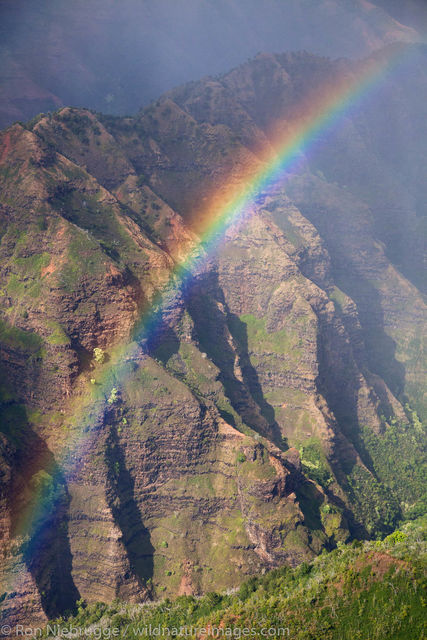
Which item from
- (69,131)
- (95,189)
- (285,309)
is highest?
(69,131)

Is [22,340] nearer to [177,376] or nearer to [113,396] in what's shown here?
[113,396]

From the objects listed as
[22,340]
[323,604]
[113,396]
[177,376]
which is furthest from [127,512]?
[323,604]

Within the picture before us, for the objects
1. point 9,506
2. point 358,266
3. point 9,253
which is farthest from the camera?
point 358,266

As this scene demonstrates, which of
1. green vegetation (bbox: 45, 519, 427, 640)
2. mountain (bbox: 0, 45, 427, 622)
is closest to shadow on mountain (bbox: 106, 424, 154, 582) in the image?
mountain (bbox: 0, 45, 427, 622)

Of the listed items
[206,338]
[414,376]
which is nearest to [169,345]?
[206,338]

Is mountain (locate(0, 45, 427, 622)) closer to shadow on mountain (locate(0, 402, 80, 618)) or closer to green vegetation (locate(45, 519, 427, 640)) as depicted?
shadow on mountain (locate(0, 402, 80, 618))

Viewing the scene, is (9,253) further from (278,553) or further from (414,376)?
(414,376)

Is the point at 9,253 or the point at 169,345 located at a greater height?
the point at 9,253
